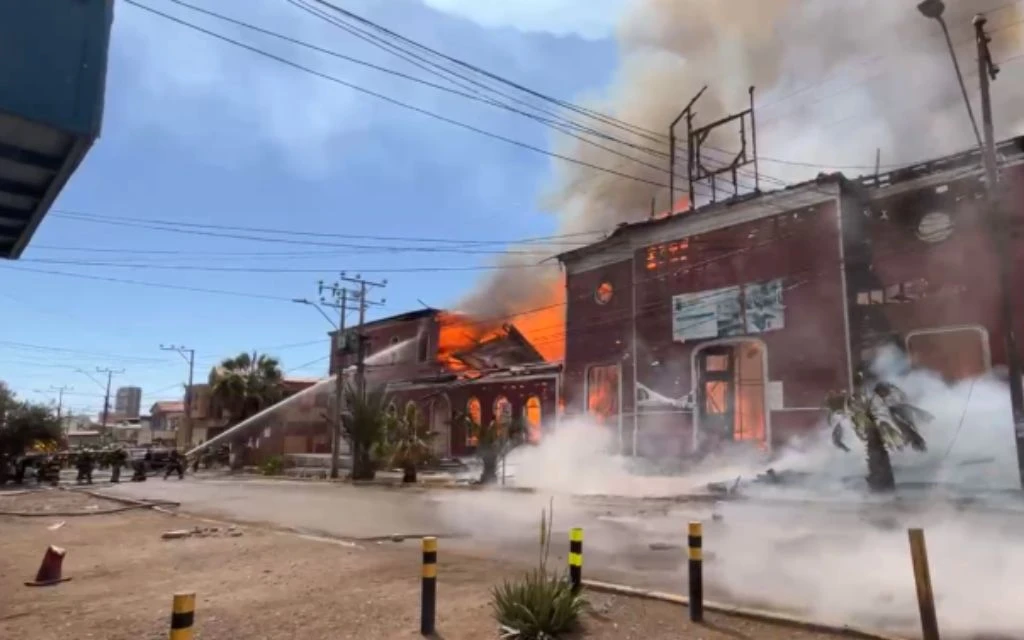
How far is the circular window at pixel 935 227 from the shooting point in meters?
20.6

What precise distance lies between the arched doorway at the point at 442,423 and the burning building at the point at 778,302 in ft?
30.3

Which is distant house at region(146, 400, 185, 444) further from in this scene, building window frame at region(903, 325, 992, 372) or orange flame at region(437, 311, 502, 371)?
building window frame at region(903, 325, 992, 372)

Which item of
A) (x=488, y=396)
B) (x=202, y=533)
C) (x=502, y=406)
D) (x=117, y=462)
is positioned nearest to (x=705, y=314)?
(x=502, y=406)

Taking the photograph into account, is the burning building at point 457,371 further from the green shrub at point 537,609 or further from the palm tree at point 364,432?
the green shrub at point 537,609

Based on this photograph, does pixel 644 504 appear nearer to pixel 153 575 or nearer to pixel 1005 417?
pixel 1005 417

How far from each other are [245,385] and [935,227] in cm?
4601

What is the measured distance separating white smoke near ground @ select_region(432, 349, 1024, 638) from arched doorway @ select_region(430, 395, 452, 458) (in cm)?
898

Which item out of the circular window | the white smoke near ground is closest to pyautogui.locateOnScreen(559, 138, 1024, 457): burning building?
the circular window

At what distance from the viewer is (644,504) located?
1895 cm

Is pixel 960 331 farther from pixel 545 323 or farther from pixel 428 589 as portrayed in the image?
pixel 545 323

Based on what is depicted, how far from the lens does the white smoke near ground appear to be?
22.8 feet

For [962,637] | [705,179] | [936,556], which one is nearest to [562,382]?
[705,179]

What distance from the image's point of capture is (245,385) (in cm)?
5316

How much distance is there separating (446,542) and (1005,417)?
51.7 feet
